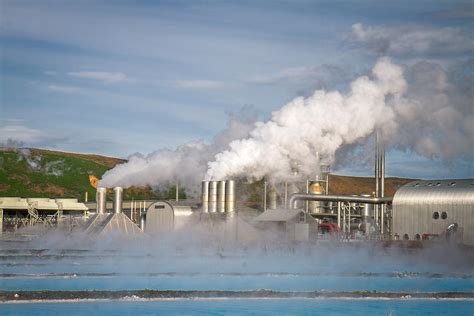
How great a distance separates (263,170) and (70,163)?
92.0 m

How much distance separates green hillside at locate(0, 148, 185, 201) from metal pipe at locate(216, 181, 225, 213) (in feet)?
215

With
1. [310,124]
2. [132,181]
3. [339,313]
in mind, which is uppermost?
[310,124]

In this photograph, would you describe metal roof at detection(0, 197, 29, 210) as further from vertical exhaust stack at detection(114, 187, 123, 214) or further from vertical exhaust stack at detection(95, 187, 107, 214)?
vertical exhaust stack at detection(114, 187, 123, 214)

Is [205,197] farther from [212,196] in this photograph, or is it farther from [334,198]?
[334,198]

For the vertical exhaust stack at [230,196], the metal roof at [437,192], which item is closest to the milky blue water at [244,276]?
the metal roof at [437,192]

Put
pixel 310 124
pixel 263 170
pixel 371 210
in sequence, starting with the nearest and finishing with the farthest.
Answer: pixel 310 124 < pixel 263 170 < pixel 371 210

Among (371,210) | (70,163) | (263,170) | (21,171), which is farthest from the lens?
(70,163)

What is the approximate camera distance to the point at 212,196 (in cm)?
6875

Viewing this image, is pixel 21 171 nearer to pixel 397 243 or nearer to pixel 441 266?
pixel 397 243

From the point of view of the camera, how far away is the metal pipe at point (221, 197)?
6794 cm

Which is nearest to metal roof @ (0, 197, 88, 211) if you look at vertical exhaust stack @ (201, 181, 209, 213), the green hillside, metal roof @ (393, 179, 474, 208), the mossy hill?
the mossy hill

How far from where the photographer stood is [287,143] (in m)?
69.8

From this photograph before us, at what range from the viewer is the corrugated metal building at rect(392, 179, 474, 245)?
59.2 metres

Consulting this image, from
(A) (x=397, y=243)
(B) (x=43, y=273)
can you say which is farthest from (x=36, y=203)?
(B) (x=43, y=273)
